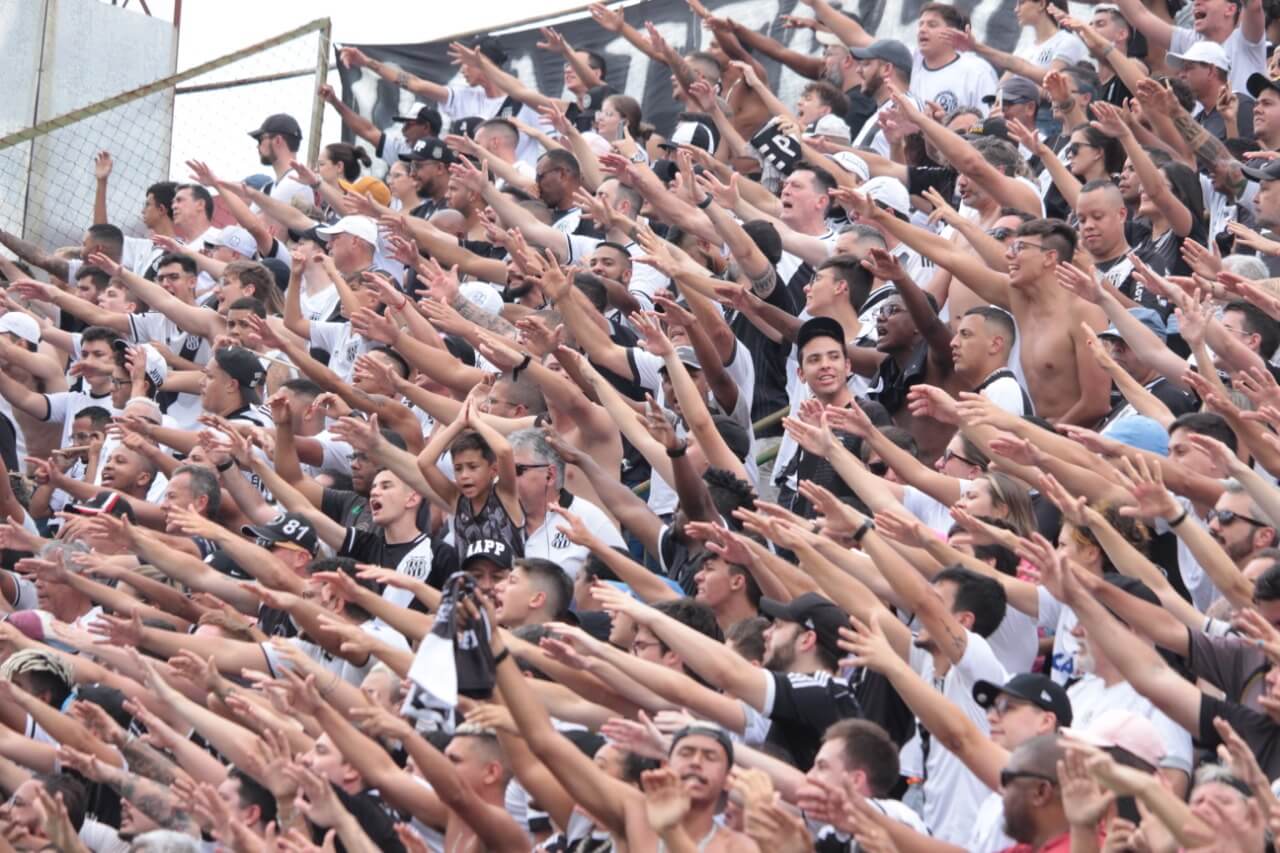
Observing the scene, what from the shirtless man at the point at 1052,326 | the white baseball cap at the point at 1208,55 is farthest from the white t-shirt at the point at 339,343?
the white baseball cap at the point at 1208,55

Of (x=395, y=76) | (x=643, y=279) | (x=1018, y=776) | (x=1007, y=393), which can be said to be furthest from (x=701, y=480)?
(x=395, y=76)

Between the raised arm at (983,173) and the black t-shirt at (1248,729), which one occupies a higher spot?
the raised arm at (983,173)

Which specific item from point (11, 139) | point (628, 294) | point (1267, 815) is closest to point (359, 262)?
point (628, 294)

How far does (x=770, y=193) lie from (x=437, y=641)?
18.8ft

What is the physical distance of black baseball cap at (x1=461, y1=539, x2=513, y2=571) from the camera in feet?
27.8

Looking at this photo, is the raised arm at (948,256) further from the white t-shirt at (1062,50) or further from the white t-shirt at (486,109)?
the white t-shirt at (486,109)

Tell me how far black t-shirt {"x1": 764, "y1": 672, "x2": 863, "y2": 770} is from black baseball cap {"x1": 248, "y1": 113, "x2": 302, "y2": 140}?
869 centimetres

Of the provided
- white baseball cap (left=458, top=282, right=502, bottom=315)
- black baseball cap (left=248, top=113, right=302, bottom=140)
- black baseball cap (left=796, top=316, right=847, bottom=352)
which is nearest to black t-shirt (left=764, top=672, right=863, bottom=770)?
black baseball cap (left=796, top=316, right=847, bottom=352)

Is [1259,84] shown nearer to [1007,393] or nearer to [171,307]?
[1007,393]

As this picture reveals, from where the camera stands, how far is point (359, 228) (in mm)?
12602

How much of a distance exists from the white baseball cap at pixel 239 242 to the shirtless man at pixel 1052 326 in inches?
223

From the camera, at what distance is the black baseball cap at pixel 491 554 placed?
848cm

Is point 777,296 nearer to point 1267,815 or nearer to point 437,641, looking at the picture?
point 437,641

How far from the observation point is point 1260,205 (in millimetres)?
9477
